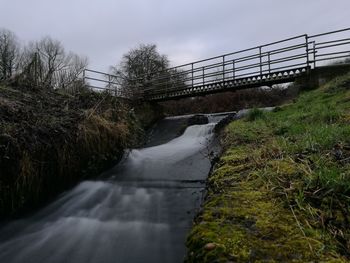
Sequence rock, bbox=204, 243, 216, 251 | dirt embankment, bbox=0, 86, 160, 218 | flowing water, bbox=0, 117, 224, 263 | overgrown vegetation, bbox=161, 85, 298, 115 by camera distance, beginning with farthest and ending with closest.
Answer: overgrown vegetation, bbox=161, 85, 298, 115 < dirt embankment, bbox=0, 86, 160, 218 < flowing water, bbox=0, 117, 224, 263 < rock, bbox=204, 243, 216, 251

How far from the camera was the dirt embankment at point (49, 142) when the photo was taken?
18.6 ft

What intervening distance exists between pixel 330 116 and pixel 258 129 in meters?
1.23

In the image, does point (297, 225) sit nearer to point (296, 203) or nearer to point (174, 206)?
point (296, 203)

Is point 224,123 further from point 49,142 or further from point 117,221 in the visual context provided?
point 117,221

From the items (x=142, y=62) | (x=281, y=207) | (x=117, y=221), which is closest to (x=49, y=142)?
(x=117, y=221)

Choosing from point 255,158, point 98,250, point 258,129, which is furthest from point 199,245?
point 258,129

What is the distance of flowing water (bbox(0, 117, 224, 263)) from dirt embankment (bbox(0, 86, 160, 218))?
0.33 m

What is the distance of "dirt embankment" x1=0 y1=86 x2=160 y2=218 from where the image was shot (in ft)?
18.6

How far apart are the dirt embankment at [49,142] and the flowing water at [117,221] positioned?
0.33 m

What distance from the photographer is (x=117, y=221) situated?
5.20 m

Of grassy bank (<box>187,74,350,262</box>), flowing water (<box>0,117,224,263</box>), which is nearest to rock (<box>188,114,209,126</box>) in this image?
flowing water (<box>0,117,224,263</box>)

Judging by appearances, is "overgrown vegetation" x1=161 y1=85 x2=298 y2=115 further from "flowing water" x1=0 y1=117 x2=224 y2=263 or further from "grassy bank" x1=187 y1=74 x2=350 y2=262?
"grassy bank" x1=187 y1=74 x2=350 y2=262

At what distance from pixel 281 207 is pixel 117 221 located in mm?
3065

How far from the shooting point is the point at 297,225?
2344 millimetres
